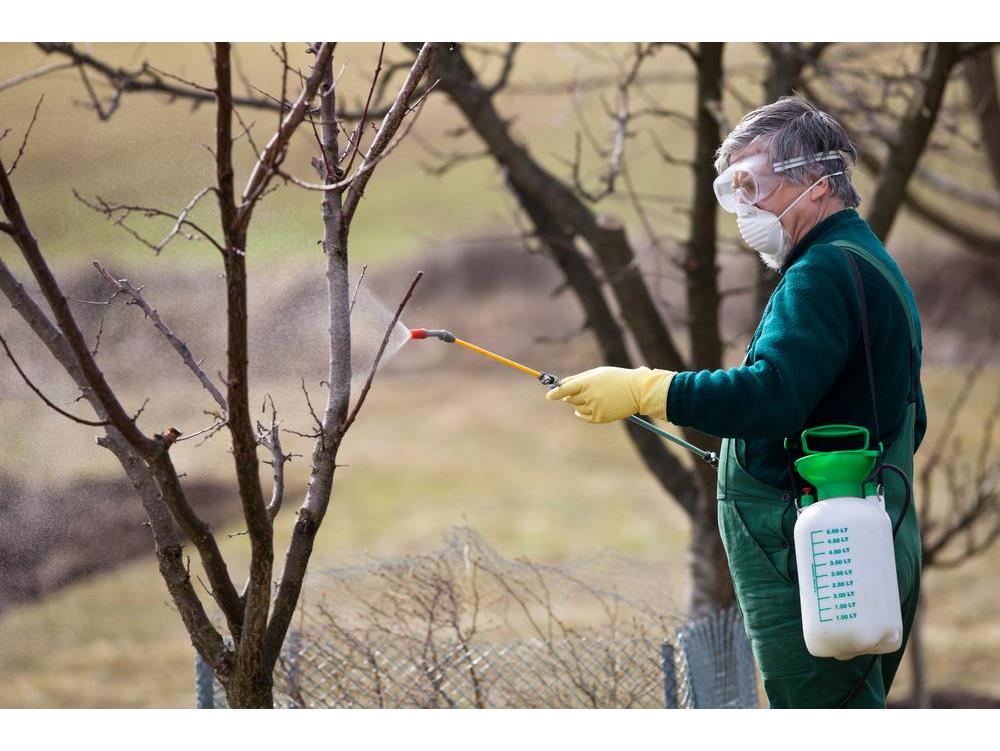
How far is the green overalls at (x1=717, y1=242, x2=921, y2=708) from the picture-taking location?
1.99 meters

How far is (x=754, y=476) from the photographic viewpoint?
2045 mm

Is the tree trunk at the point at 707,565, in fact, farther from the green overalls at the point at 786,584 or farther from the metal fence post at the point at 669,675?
the green overalls at the point at 786,584

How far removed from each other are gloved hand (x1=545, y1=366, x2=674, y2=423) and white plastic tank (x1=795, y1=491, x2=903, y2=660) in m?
0.31

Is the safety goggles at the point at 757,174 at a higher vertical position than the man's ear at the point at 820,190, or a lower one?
higher

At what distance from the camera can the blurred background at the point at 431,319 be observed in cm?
334

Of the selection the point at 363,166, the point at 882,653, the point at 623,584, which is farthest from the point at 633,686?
the point at 363,166

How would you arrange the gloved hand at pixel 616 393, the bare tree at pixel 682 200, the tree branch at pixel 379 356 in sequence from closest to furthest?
the gloved hand at pixel 616 393 → the tree branch at pixel 379 356 → the bare tree at pixel 682 200

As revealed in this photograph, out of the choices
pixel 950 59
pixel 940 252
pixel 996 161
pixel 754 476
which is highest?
pixel 940 252

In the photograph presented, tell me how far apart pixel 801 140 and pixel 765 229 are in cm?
16

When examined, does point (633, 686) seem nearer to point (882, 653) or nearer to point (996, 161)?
point (882, 653)

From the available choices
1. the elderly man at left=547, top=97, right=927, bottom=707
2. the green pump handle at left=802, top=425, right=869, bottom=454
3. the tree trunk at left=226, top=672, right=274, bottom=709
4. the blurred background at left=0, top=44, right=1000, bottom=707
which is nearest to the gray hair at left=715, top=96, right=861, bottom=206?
the elderly man at left=547, top=97, right=927, bottom=707

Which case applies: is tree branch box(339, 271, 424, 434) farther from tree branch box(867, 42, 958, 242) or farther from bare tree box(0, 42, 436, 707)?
tree branch box(867, 42, 958, 242)

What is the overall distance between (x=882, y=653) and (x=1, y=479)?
2.42 m

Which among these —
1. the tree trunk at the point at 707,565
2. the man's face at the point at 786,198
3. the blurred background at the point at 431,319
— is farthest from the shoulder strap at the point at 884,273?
the tree trunk at the point at 707,565
